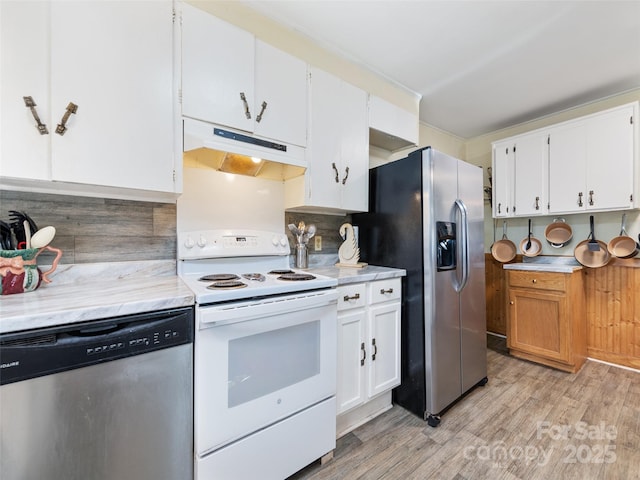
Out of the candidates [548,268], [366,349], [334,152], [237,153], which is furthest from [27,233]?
[548,268]

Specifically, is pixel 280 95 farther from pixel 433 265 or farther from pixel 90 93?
pixel 433 265

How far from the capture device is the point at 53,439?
842 millimetres

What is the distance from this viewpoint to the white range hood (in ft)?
4.48

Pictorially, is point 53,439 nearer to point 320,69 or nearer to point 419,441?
point 419,441

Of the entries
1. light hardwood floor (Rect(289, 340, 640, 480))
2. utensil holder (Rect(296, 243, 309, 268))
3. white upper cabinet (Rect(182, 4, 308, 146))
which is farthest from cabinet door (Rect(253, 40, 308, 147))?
light hardwood floor (Rect(289, 340, 640, 480))

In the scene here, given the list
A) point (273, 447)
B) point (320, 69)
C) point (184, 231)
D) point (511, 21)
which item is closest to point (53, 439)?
point (273, 447)

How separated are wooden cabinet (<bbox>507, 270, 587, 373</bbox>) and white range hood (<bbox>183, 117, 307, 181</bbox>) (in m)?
2.50

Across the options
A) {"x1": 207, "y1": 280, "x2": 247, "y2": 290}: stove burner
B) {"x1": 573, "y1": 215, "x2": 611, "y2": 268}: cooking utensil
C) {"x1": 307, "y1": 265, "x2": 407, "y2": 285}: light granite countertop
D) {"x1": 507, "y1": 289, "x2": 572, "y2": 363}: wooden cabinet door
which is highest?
{"x1": 573, "y1": 215, "x2": 611, "y2": 268}: cooking utensil

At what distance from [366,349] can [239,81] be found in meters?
1.76

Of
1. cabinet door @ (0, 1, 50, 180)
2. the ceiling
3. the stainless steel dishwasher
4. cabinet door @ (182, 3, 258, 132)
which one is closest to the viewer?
the stainless steel dishwasher

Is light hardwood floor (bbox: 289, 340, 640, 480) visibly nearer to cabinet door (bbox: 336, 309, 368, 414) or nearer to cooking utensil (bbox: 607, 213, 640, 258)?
cabinet door (bbox: 336, 309, 368, 414)

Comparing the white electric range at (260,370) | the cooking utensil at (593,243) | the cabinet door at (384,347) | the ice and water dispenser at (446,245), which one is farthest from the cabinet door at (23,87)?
the cooking utensil at (593,243)

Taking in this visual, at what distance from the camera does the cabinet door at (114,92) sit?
42.6 inches

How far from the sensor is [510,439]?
162 centimetres
